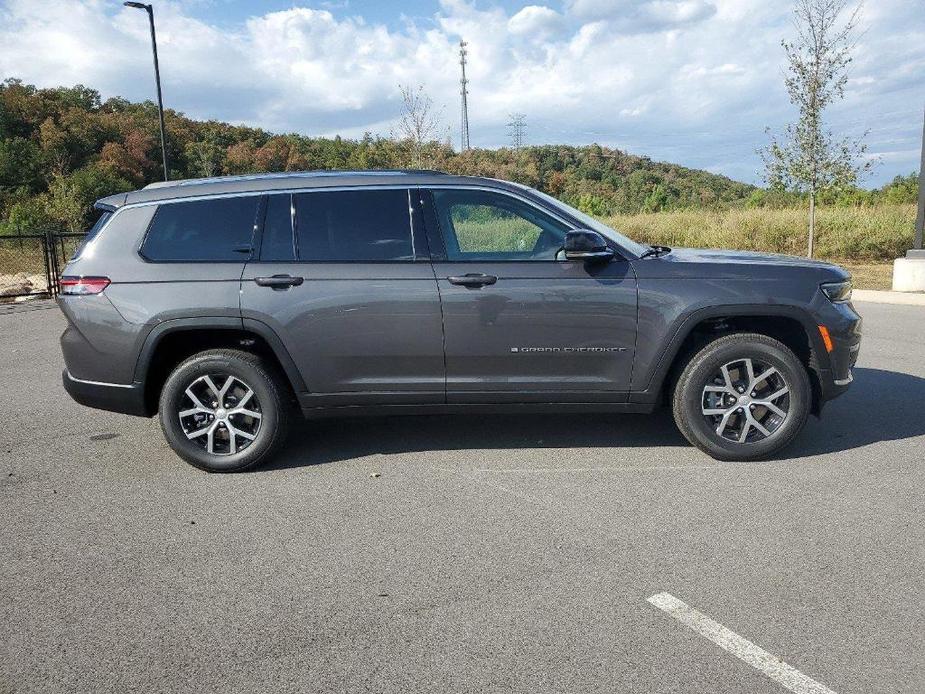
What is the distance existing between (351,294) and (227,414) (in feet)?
3.69

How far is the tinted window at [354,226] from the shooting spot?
4512 mm

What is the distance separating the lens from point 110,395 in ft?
15.1

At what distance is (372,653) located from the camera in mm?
2615

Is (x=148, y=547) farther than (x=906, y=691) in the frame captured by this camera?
Yes

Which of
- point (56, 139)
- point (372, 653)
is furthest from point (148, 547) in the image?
point (56, 139)

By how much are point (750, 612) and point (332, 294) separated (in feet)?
9.42

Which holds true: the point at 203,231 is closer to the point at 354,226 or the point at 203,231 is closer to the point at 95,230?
the point at 95,230

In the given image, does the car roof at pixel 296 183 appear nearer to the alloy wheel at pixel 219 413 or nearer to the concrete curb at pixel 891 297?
the alloy wheel at pixel 219 413

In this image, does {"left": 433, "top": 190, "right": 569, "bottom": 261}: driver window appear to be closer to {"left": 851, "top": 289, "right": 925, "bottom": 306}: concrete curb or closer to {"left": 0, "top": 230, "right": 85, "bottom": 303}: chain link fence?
{"left": 851, "top": 289, "right": 925, "bottom": 306}: concrete curb

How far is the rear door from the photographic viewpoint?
443 cm

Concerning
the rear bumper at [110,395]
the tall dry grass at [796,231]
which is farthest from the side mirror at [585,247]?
the tall dry grass at [796,231]

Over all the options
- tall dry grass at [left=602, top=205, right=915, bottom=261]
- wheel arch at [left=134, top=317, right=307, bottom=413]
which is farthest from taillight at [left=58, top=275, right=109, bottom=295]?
tall dry grass at [left=602, top=205, right=915, bottom=261]

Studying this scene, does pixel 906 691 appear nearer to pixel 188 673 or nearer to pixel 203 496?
pixel 188 673

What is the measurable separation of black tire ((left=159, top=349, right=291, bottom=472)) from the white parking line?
8.67ft
